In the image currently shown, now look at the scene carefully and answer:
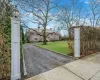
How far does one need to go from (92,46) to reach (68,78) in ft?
25.6

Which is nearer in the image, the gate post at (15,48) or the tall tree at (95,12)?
the gate post at (15,48)

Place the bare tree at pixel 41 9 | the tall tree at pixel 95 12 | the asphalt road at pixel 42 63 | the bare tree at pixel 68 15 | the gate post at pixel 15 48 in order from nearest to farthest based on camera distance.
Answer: the gate post at pixel 15 48
the asphalt road at pixel 42 63
the bare tree at pixel 41 9
the tall tree at pixel 95 12
the bare tree at pixel 68 15

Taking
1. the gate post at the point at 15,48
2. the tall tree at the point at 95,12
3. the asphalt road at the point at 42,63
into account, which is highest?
the tall tree at the point at 95,12

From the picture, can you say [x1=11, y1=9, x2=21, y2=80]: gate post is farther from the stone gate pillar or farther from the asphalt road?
Result: the asphalt road

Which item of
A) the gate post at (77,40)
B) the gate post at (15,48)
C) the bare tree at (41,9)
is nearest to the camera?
the gate post at (15,48)

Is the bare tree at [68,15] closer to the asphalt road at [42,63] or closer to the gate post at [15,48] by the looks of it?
the asphalt road at [42,63]

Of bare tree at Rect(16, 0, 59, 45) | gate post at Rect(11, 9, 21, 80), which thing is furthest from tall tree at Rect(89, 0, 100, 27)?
gate post at Rect(11, 9, 21, 80)

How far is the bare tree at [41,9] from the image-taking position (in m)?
23.5

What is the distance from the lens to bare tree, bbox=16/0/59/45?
2352 cm

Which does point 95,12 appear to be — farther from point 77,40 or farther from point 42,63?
point 42,63

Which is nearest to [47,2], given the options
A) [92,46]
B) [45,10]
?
[45,10]

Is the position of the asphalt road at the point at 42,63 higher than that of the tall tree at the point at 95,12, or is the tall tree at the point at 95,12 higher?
the tall tree at the point at 95,12

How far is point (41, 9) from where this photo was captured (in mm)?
25406

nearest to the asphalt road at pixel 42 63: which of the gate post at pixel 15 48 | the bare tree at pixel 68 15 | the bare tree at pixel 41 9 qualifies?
the gate post at pixel 15 48
